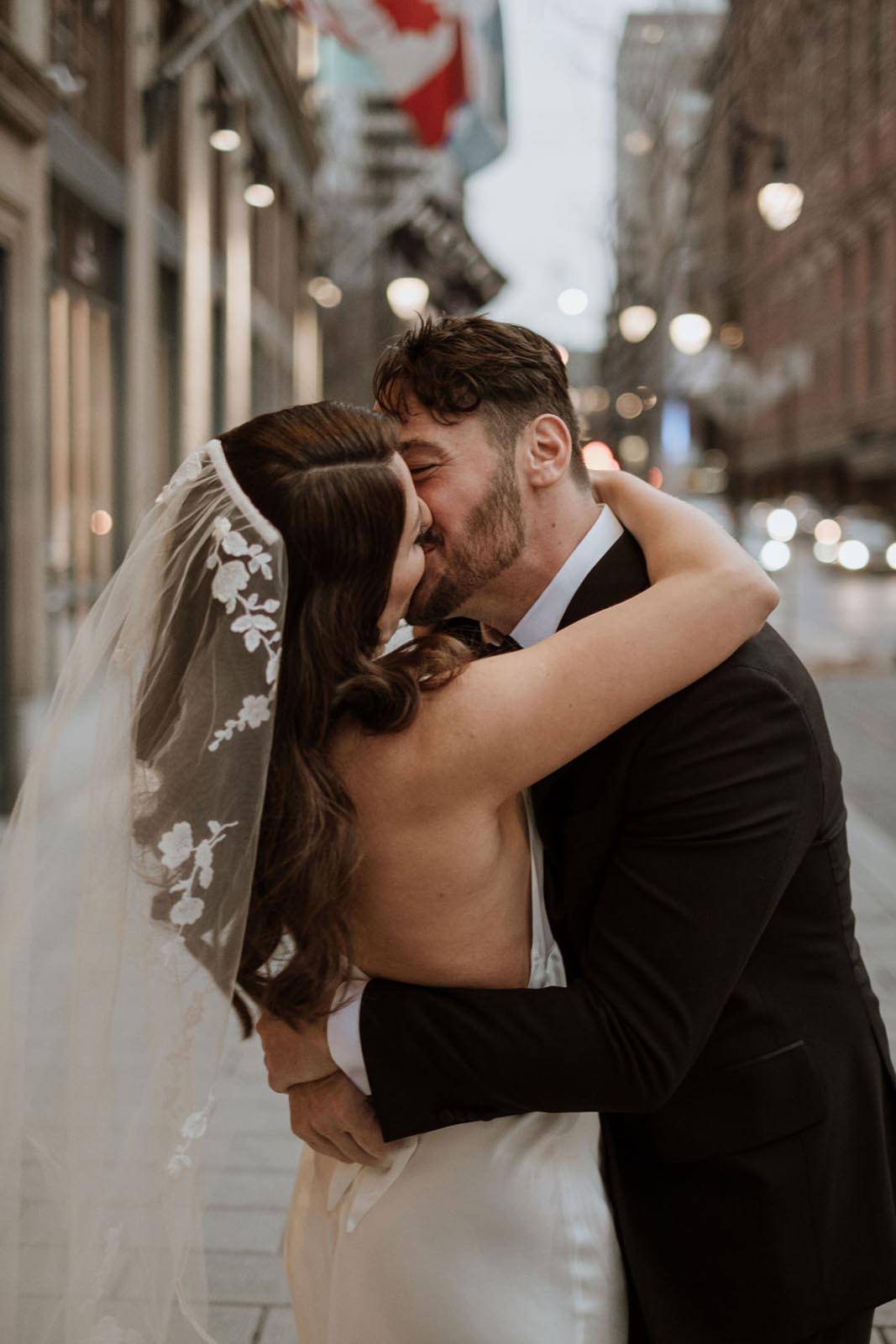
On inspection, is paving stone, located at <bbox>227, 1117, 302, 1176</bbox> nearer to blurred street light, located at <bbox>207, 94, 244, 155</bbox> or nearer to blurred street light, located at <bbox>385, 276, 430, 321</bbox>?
blurred street light, located at <bbox>207, 94, 244, 155</bbox>

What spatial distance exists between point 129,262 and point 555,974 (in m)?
14.9

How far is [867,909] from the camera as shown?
22.7ft

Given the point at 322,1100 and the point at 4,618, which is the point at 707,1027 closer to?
the point at 322,1100

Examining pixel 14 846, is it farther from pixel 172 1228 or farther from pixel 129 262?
pixel 129 262

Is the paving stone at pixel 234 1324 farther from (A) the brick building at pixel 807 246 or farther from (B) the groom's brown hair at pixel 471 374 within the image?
(A) the brick building at pixel 807 246

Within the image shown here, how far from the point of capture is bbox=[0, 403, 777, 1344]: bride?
183 centimetres

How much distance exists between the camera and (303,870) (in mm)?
1805

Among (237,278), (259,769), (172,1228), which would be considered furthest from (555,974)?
(237,278)

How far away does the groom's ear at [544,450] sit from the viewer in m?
2.27

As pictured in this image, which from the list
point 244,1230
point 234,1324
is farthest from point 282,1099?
point 234,1324

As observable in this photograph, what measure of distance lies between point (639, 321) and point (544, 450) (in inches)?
874

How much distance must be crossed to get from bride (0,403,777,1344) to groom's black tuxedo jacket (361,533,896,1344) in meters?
0.07

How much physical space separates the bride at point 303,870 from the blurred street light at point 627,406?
27029mm

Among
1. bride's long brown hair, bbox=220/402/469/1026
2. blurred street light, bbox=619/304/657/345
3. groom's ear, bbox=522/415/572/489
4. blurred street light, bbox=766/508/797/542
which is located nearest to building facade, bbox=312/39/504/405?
groom's ear, bbox=522/415/572/489
